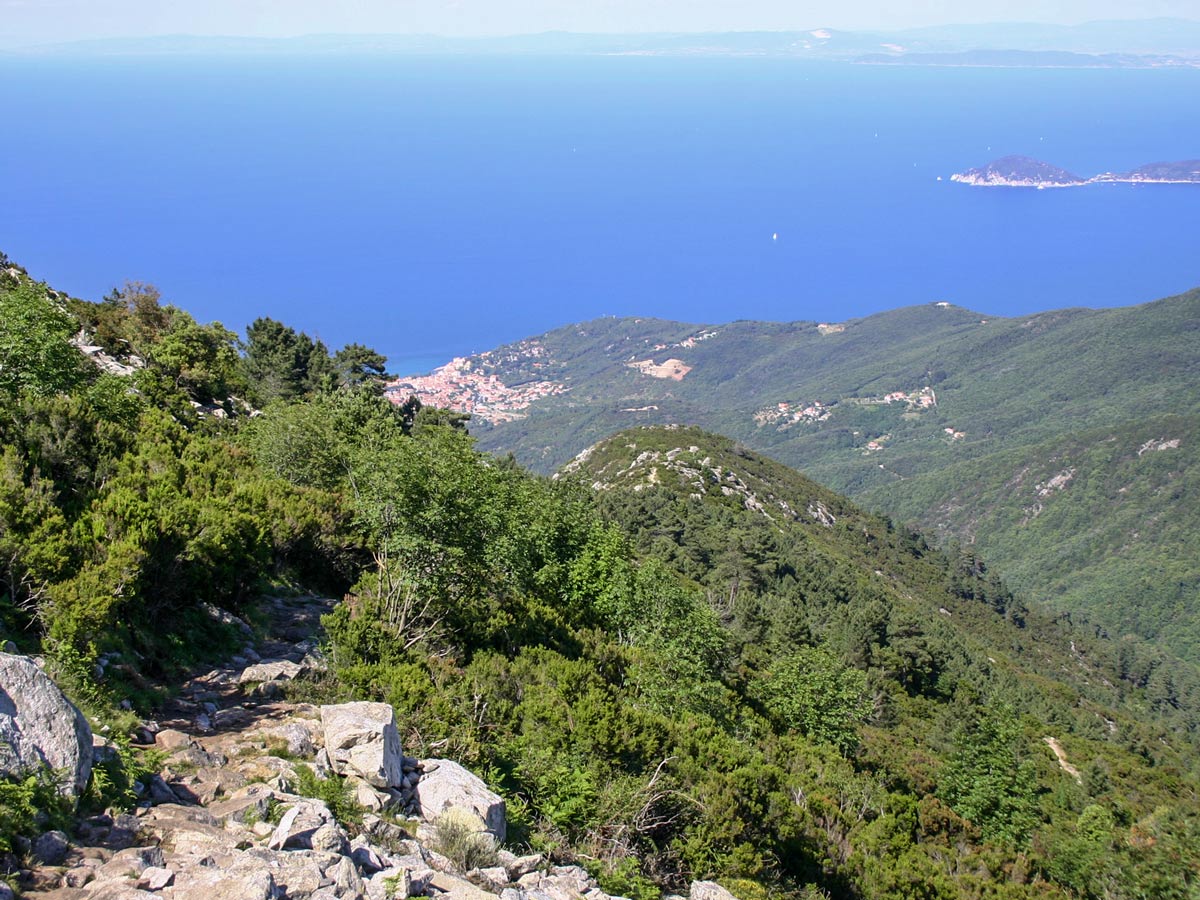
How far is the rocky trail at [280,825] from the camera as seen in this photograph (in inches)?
252

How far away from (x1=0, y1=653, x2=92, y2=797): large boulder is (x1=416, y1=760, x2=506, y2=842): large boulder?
3.64 metres

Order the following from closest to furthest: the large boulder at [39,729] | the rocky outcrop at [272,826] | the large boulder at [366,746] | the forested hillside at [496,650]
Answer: the rocky outcrop at [272,826], the large boulder at [39,729], the large boulder at [366,746], the forested hillside at [496,650]

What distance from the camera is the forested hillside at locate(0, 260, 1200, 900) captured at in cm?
1102

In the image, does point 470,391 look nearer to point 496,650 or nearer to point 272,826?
point 496,650

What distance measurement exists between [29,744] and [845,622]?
4692 cm

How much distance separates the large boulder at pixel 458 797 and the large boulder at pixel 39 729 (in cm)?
364

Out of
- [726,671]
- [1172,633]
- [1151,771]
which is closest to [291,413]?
[726,671]

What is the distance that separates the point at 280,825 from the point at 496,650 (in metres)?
8.86

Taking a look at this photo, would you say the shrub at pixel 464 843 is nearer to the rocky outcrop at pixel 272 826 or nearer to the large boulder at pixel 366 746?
the rocky outcrop at pixel 272 826

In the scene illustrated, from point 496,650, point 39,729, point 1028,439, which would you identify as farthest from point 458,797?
point 1028,439

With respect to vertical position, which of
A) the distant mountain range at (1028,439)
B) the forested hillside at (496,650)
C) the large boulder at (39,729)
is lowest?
the distant mountain range at (1028,439)

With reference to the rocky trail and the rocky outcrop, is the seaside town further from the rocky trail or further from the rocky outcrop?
the rocky outcrop

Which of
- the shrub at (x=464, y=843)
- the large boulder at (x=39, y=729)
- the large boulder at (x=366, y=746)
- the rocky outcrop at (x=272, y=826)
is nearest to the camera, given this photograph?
the rocky outcrop at (x=272, y=826)

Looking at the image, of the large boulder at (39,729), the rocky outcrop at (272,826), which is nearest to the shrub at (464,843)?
the rocky outcrop at (272,826)
